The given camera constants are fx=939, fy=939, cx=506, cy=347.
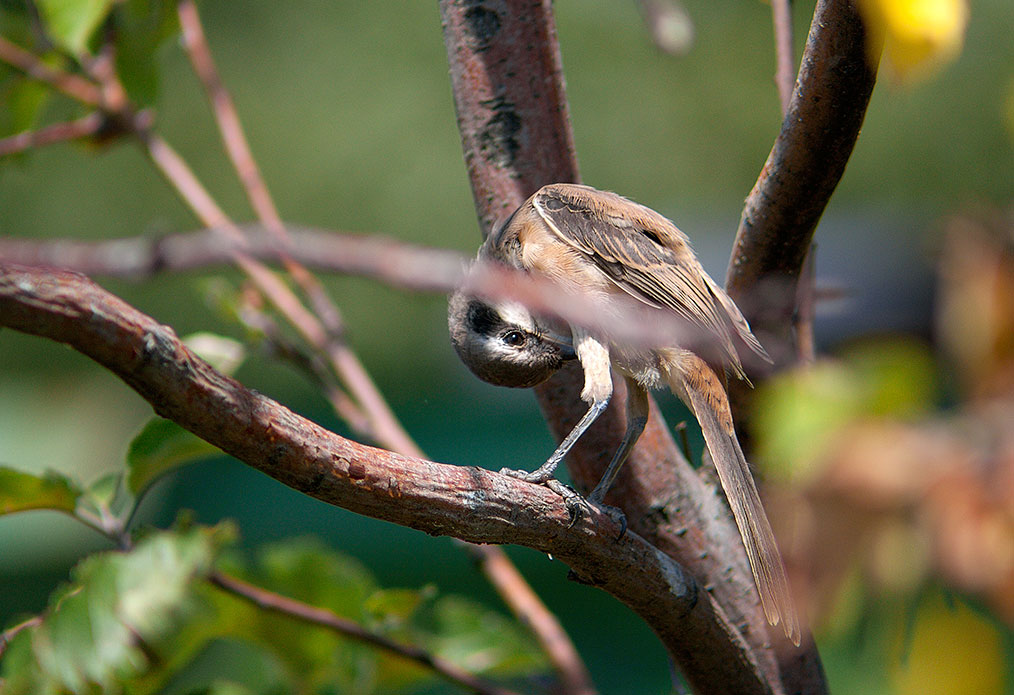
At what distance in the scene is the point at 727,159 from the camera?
369 inches

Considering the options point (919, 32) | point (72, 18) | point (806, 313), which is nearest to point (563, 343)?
point (806, 313)

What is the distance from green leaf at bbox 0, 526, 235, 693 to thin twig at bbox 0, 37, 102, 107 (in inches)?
45.4

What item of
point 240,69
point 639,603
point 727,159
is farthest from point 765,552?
point 240,69

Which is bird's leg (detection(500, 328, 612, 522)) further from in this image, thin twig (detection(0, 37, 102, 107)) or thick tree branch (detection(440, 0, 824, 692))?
thin twig (detection(0, 37, 102, 107))

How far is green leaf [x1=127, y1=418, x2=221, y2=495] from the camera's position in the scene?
1457mm

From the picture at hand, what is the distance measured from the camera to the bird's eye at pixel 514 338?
2.03 metres

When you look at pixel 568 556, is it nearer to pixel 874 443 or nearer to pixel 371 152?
pixel 874 443

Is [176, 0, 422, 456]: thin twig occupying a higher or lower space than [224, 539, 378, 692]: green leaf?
higher

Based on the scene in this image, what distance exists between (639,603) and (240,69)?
30.8 ft

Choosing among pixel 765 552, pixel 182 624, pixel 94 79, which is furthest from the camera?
pixel 94 79

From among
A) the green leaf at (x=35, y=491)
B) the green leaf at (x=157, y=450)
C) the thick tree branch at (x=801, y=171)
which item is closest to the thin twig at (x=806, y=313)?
the thick tree branch at (x=801, y=171)

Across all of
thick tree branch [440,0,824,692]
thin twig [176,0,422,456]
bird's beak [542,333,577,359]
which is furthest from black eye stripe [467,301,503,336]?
thick tree branch [440,0,824,692]

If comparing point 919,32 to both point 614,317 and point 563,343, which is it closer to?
point 614,317

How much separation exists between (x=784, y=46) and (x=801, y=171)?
44 cm
